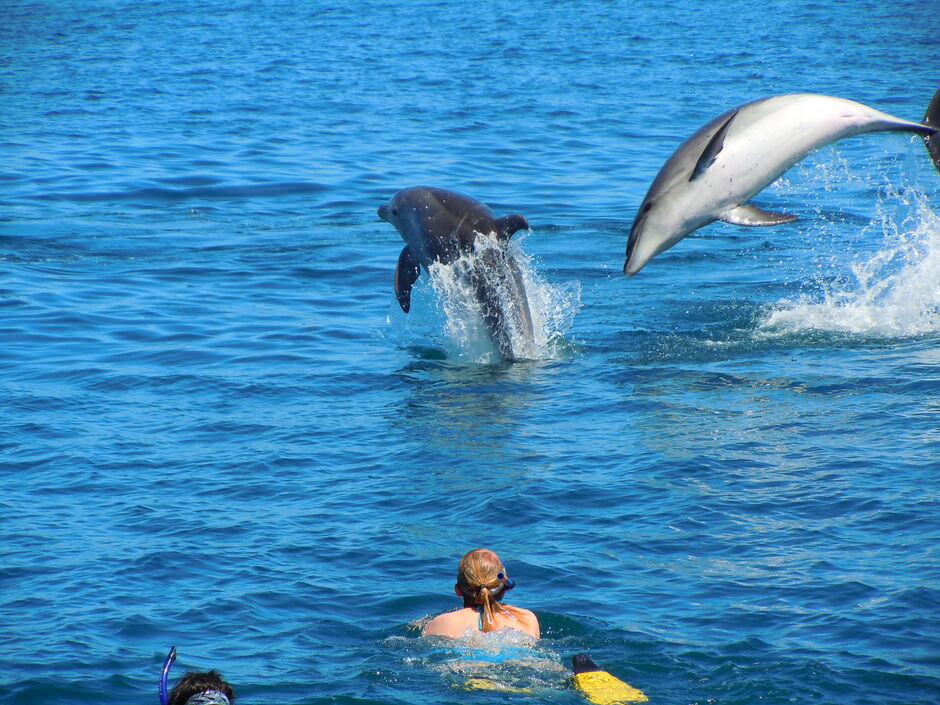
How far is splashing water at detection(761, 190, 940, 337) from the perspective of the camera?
1371 cm

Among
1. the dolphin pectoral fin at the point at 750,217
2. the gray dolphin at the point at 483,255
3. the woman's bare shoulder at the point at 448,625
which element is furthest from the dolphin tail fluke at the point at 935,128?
the woman's bare shoulder at the point at 448,625

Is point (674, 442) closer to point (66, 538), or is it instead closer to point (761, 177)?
point (761, 177)

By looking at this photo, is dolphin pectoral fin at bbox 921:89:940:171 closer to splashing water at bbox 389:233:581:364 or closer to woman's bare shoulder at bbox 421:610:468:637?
splashing water at bbox 389:233:581:364

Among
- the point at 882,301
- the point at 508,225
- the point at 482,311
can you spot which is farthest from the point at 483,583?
the point at 882,301

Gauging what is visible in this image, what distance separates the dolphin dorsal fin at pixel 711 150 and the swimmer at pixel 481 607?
465cm

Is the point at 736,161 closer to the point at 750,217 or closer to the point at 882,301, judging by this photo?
the point at 750,217

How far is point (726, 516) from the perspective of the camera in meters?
9.05

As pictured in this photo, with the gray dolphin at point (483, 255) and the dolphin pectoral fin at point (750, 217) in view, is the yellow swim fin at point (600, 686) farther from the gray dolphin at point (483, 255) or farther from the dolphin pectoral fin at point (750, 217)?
the gray dolphin at point (483, 255)

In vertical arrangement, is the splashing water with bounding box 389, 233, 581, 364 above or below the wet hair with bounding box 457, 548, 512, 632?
above

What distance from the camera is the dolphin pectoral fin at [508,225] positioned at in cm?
1269

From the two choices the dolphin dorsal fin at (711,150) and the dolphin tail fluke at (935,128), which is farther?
the dolphin tail fluke at (935,128)

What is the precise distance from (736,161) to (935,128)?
82.2 inches

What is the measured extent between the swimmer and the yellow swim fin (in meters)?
0.73

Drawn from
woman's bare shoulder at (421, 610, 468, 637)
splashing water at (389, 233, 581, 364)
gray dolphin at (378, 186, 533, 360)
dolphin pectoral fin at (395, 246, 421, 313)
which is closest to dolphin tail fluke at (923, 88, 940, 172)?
gray dolphin at (378, 186, 533, 360)
